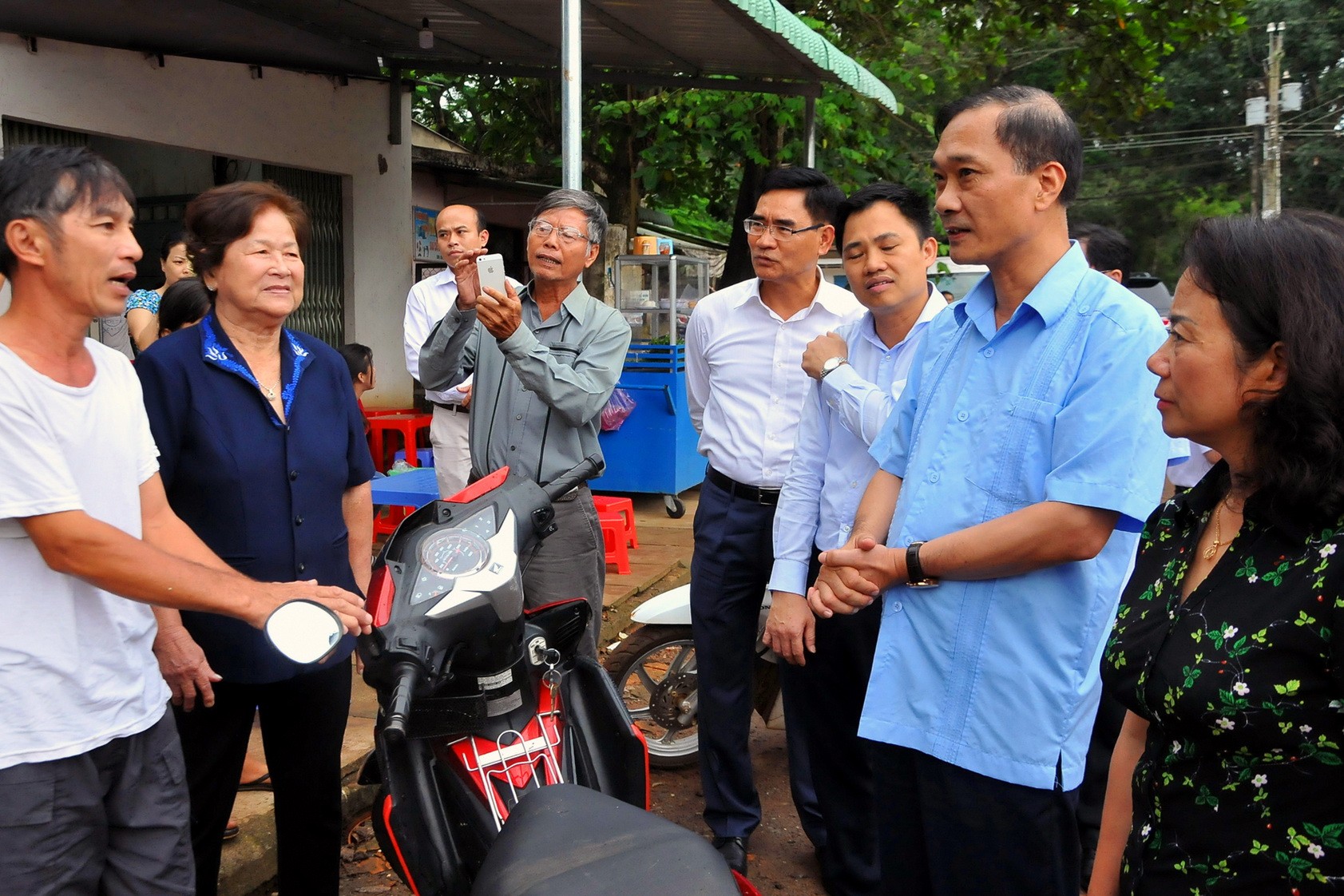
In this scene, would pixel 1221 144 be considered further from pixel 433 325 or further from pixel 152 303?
pixel 152 303

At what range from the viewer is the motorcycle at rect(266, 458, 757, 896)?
6.74 ft

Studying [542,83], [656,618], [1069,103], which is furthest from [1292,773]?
[1069,103]

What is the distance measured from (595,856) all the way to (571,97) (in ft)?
12.8

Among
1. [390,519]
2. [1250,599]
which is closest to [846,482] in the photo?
[1250,599]

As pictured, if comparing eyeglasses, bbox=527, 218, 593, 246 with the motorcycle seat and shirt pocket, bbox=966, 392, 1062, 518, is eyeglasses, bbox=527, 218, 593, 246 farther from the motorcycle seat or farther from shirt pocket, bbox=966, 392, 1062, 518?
the motorcycle seat

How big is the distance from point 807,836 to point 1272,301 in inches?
106

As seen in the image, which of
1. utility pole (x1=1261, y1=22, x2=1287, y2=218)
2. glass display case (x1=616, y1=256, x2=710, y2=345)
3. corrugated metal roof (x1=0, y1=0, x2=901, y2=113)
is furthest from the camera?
utility pole (x1=1261, y1=22, x2=1287, y2=218)

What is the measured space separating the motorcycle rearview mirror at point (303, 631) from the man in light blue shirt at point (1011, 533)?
0.93 meters

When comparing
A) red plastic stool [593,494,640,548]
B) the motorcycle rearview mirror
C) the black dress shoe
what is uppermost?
the motorcycle rearview mirror

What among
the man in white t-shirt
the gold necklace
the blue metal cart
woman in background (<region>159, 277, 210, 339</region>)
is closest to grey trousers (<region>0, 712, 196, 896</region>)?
the man in white t-shirt

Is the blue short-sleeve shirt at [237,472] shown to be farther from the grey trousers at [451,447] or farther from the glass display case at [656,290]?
the glass display case at [656,290]

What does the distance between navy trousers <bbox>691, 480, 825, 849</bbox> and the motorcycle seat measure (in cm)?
177

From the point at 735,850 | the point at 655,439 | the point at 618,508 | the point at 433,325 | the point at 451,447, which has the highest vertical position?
the point at 433,325

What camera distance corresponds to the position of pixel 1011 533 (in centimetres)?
188
